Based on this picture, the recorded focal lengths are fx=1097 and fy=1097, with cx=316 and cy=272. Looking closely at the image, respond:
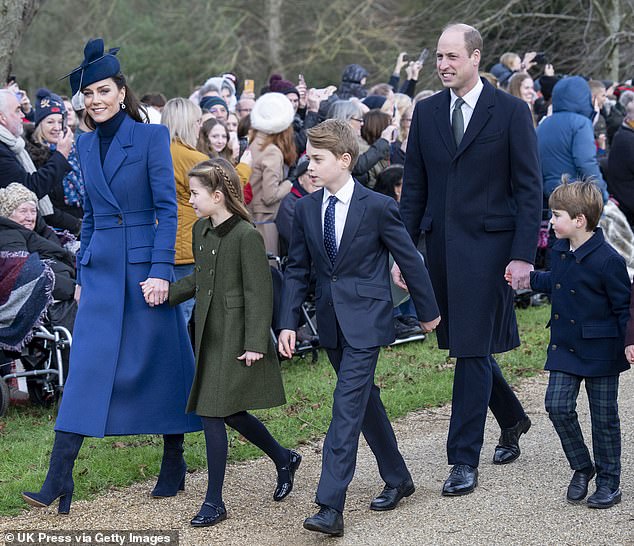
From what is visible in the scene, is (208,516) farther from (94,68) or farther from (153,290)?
(94,68)

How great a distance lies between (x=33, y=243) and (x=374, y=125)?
11.3 feet

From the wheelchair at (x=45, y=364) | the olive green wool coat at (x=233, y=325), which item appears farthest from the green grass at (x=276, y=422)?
the olive green wool coat at (x=233, y=325)

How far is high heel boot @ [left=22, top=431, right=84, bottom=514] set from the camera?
493 centimetres

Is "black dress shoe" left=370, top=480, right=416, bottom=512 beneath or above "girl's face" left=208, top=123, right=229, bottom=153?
beneath

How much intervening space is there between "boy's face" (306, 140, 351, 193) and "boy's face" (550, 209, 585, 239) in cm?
104

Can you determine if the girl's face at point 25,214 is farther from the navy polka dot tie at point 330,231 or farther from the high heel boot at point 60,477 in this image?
the navy polka dot tie at point 330,231

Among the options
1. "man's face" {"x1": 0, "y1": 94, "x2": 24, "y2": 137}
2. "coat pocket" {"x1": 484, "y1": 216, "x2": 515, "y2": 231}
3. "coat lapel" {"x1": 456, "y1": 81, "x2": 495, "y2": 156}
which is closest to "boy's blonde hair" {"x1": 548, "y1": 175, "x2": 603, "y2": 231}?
"coat pocket" {"x1": 484, "y1": 216, "x2": 515, "y2": 231}

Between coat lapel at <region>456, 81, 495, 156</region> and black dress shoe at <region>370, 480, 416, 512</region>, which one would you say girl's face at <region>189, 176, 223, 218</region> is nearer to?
coat lapel at <region>456, 81, 495, 156</region>

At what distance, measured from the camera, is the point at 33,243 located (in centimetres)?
766

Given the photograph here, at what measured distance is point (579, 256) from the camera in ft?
16.9

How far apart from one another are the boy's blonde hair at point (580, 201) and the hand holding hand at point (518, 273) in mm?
312

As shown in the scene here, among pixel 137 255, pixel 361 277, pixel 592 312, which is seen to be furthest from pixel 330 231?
pixel 592 312

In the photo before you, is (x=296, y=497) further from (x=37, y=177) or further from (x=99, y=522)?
(x=37, y=177)

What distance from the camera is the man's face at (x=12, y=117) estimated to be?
8.08 m
